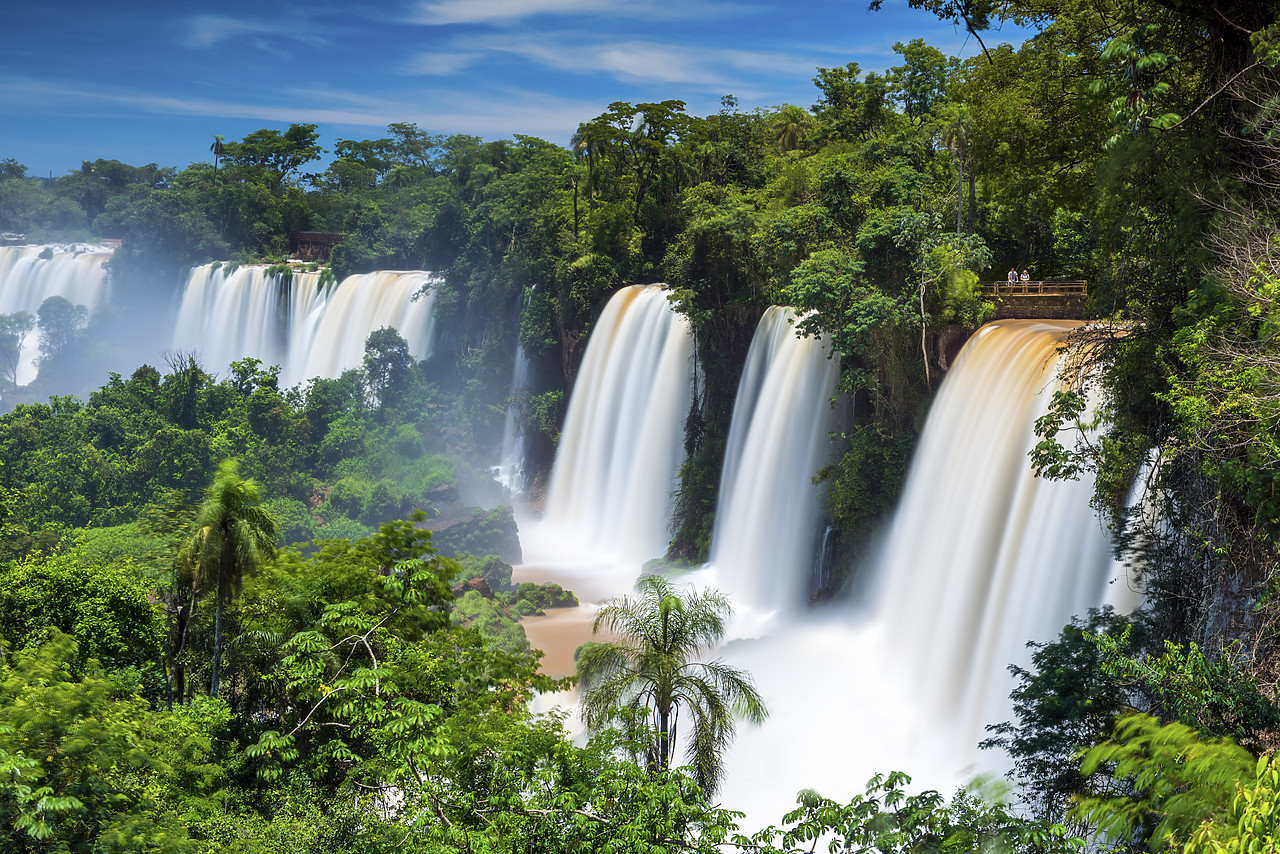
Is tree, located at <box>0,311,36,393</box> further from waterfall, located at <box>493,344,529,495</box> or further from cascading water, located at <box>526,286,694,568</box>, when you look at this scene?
cascading water, located at <box>526,286,694,568</box>

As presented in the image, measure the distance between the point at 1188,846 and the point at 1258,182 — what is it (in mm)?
8150

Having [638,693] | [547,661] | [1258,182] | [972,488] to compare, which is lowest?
[547,661]

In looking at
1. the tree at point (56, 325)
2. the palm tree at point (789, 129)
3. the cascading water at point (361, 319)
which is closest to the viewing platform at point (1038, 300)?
the palm tree at point (789, 129)

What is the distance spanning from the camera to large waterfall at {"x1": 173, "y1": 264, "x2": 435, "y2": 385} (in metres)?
46.9

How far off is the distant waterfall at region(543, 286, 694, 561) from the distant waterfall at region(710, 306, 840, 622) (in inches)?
187

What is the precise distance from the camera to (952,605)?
17.6m

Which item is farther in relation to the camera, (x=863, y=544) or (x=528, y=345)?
(x=528, y=345)

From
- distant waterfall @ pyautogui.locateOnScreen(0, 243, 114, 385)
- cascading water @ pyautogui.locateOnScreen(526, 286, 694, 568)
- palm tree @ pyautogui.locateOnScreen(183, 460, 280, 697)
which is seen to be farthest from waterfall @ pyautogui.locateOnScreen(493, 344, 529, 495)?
distant waterfall @ pyautogui.locateOnScreen(0, 243, 114, 385)

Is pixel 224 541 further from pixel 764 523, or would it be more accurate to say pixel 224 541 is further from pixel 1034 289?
pixel 1034 289

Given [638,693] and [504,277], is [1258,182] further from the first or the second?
[504,277]

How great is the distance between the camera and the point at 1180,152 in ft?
38.1

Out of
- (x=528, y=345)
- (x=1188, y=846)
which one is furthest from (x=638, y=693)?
(x=528, y=345)

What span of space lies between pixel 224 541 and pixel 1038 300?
17045 millimetres

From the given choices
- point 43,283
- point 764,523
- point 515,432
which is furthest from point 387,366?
point 43,283
